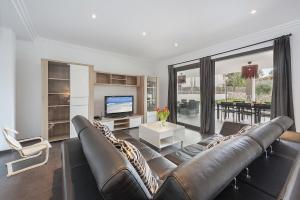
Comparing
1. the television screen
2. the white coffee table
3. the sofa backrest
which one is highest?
the television screen

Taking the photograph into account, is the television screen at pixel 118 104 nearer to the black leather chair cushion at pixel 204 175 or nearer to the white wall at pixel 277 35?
the white wall at pixel 277 35

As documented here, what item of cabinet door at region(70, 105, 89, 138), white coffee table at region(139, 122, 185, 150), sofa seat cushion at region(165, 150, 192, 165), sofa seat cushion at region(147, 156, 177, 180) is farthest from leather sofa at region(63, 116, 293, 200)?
cabinet door at region(70, 105, 89, 138)

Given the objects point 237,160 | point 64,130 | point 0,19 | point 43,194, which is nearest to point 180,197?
point 237,160

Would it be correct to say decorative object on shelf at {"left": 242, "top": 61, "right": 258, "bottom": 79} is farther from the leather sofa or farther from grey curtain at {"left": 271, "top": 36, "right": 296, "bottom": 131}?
the leather sofa

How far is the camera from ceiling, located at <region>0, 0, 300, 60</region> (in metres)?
2.10

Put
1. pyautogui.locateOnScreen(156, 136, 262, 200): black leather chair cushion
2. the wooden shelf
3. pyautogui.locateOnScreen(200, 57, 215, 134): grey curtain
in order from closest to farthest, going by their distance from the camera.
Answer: pyautogui.locateOnScreen(156, 136, 262, 200): black leather chair cushion
pyautogui.locateOnScreen(200, 57, 215, 134): grey curtain
the wooden shelf

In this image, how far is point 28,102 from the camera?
3338mm

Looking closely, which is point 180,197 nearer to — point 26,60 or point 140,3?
point 140,3

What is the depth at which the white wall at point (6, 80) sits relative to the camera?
268cm

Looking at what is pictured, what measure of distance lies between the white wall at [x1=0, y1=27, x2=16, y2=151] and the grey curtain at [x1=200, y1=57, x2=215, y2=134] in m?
4.38

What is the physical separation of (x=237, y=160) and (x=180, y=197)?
423mm

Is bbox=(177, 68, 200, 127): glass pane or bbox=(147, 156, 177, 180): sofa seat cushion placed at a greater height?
bbox=(177, 68, 200, 127): glass pane

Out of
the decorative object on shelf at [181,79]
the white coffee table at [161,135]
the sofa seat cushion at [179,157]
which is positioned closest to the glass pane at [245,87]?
the decorative object on shelf at [181,79]

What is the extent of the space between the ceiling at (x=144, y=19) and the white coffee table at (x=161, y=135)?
2.05 m
